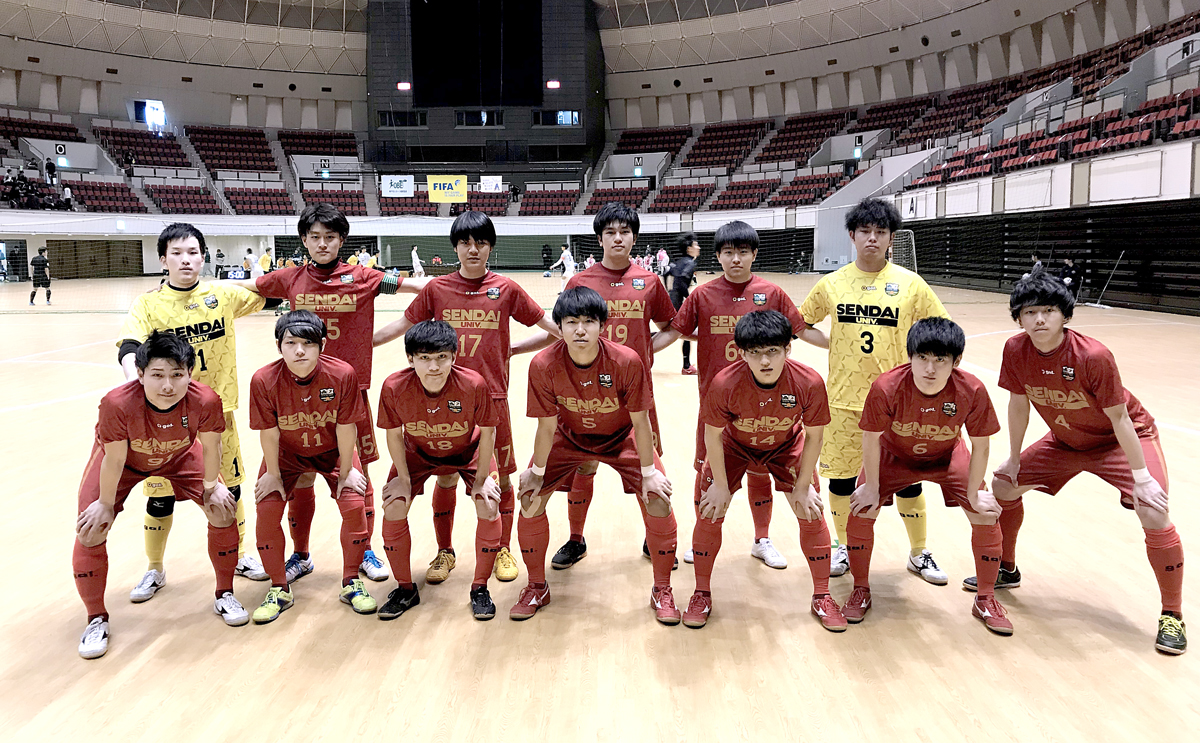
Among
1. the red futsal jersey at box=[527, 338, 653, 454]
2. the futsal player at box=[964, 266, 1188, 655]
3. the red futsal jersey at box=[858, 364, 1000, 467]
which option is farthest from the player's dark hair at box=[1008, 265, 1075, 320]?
the red futsal jersey at box=[527, 338, 653, 454]

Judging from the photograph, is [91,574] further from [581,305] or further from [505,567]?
[581,305]

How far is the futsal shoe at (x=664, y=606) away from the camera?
3.80 metres

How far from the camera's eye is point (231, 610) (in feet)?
12.6

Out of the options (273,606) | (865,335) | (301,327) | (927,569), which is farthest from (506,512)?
(927,569)

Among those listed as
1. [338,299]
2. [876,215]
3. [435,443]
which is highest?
[876,215]

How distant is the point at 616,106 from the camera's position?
143ft

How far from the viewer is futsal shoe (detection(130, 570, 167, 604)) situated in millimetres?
4074

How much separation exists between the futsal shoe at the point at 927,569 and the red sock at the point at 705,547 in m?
1.37

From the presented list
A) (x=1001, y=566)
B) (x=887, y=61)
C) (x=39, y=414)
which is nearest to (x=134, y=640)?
(x=1001, y=566)

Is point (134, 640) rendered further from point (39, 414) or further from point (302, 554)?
point (39, 414)

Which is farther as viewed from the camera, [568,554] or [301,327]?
[568,554]

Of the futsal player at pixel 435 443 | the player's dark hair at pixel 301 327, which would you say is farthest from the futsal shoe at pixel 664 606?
the player's dark hair at pixel 301 327

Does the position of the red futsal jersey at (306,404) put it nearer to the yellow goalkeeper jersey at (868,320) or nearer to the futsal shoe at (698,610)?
the futsal shoe at (698,610)

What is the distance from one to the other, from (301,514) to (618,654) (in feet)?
6.73
